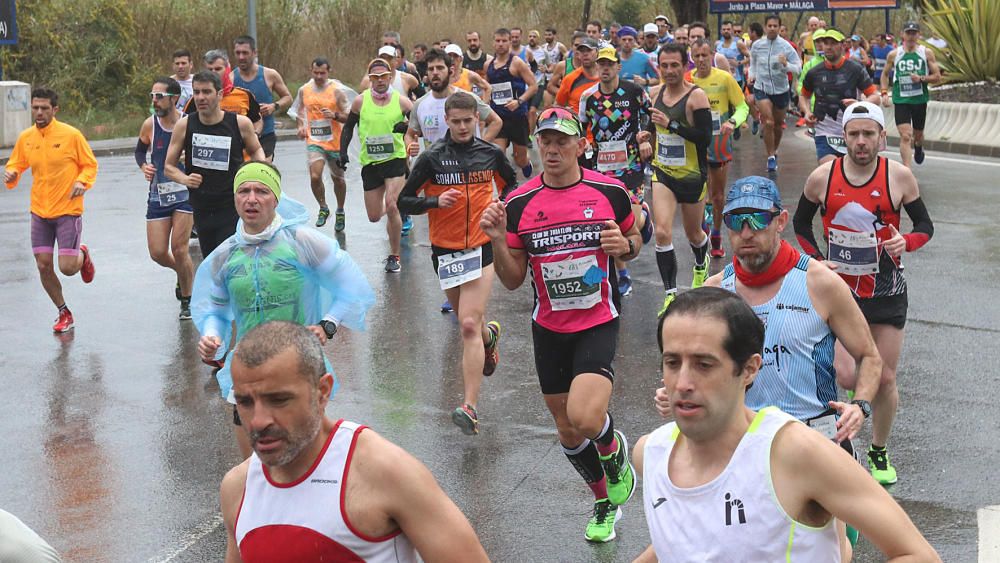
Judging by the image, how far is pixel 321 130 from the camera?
1516cm

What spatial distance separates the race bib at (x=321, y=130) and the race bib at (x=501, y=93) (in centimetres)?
285

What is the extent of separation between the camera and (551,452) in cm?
754

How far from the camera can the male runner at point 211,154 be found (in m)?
9.98

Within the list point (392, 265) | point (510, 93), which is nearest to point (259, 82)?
point (392, 265)

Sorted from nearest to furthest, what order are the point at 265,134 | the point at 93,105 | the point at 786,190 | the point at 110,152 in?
the point at 265,134 → the point at 786,190 → the point at 110,152 → the point at 93,105

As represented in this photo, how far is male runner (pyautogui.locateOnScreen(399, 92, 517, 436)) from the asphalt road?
0.67 m

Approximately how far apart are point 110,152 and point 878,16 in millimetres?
27752

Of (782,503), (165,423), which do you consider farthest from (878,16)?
(782,503)

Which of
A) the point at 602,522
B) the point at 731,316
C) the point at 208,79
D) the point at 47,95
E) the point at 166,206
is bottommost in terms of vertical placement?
the point at 602,522

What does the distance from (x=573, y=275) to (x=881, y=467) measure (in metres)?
1.84

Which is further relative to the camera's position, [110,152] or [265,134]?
[110,152]

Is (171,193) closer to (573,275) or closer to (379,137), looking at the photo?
(379,137)

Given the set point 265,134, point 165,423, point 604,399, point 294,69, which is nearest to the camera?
point 604,399

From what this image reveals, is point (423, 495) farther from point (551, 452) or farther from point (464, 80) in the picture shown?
point (464, 80)
